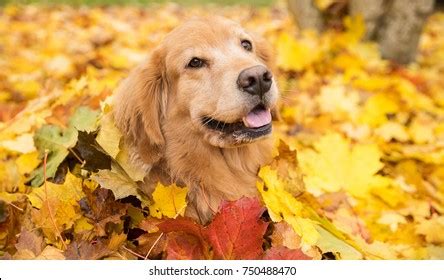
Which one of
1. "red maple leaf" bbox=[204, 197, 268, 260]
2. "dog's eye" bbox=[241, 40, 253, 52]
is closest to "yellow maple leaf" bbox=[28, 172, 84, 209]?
"red maple leaf" bbox=[204, 197, 268, 260]

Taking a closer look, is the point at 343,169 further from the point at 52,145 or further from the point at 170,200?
the point at 52,145

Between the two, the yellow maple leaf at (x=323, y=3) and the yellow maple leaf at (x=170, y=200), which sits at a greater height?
the yellow maple leaf at (x=170, y=200)

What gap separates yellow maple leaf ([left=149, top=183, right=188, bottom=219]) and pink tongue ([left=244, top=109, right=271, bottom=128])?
0.43m

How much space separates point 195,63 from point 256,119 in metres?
0.44

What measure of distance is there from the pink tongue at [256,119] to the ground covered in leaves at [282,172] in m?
0.24

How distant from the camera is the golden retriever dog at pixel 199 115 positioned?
8.38ft

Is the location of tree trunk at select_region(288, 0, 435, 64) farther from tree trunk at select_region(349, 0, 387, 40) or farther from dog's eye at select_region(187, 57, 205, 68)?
dog's eye at select_region(187, 57, 205, 68)

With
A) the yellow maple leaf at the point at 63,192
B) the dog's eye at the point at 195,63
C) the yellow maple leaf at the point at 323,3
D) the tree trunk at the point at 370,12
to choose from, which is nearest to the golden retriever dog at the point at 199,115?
the dog's eye at the point at 195,63

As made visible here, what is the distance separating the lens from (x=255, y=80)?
2438 millimetres

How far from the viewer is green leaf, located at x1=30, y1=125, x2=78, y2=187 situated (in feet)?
9.05

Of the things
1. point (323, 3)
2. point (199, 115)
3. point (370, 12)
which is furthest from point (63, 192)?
point (323, 3)

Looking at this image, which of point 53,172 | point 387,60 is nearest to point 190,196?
point 53,172

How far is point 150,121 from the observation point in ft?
8.86

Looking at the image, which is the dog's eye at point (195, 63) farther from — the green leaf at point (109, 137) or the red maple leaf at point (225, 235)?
the red maple leaf at point (225, 235)
